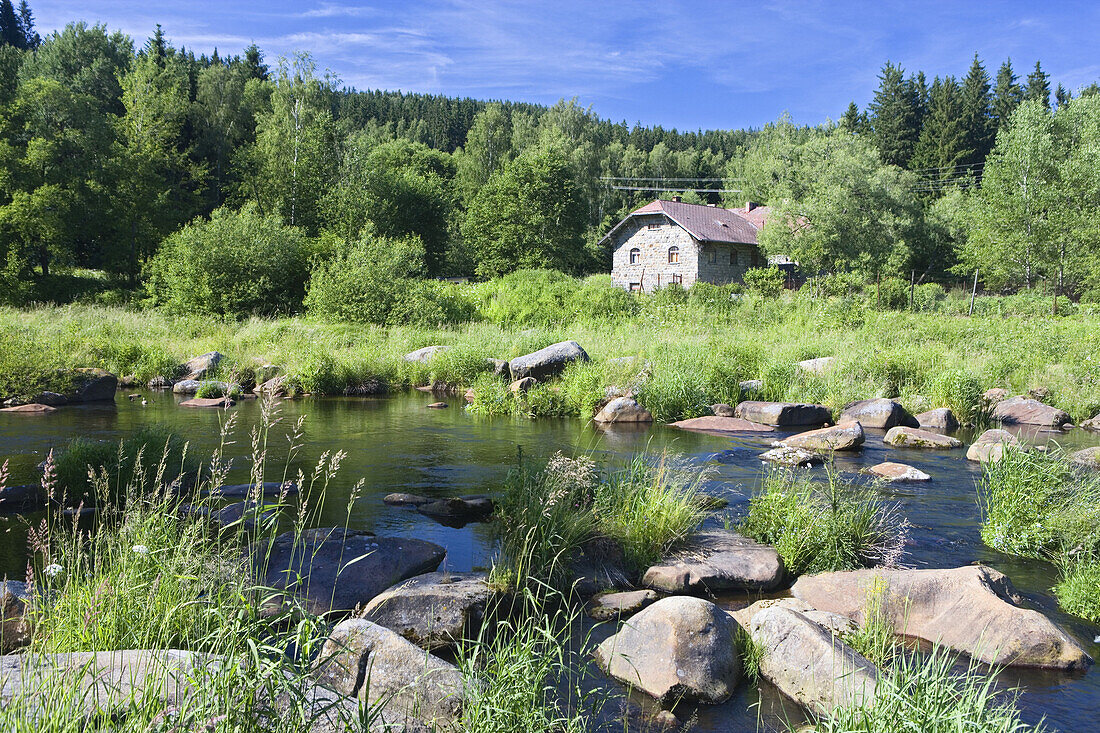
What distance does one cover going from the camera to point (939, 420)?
1387 centimetres

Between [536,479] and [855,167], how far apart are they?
41036 millimetres

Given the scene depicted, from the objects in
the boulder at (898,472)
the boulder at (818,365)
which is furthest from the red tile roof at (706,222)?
the boulder at (898,472)

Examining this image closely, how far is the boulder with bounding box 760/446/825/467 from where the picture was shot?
33.5 feet

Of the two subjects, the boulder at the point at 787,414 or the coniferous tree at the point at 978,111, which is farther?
the coniferous tree at the point at 978,111

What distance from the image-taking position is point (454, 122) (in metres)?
105

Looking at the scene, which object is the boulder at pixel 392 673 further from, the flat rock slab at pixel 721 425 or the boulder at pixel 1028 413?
the boulder at pixel 1028 413

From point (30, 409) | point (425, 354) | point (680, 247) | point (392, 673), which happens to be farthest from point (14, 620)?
point (680, 247)

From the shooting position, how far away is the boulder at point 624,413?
48.8 ft

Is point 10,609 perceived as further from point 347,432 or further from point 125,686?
point 347,432

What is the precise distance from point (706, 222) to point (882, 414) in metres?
33.9

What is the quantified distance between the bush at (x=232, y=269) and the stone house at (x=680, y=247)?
22.2m

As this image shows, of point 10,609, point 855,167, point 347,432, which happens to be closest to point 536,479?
point 10,609

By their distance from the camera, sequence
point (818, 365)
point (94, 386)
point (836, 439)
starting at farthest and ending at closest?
1. point (818, 365)
2. point (94, 386)
3. point (836, 439)

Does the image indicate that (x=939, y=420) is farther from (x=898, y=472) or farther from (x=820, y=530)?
(x=820, y=530)
